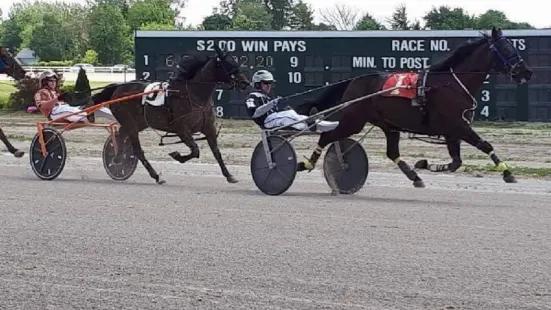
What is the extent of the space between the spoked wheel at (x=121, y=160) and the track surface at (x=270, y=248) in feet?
3.99

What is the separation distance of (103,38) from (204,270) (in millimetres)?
63689

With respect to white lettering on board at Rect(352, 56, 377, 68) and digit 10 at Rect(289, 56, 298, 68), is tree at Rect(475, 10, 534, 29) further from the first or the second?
digit 10 at Rect(289, 56, 298, 68)

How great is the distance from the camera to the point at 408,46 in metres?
24.7

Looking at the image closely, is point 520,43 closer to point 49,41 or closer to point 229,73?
point 229,73

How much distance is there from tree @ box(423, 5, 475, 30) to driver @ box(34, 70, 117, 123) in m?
37.4

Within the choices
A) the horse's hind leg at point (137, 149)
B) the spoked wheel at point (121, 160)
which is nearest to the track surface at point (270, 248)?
the horse's hind leg at point (137, 149)

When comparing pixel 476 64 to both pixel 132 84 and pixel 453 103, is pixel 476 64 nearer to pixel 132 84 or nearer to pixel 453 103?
pixel 453 103

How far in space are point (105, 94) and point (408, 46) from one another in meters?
11.6

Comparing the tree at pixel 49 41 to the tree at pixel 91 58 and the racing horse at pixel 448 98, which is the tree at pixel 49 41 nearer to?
the tree at pixel 91 58

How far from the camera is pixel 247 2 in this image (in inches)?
3506

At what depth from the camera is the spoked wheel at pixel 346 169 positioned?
40.2 feet

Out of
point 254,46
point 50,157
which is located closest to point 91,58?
point 254,46

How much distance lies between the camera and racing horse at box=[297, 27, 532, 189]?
11633 mm

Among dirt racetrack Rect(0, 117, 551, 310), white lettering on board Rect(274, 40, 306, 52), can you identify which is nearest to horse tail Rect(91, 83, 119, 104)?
dirt racetrack Rect(0, 117, 551, 310)
